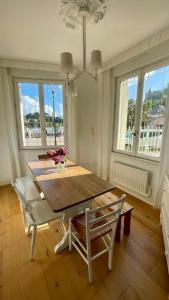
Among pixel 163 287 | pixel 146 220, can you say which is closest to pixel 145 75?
pixel 146 220

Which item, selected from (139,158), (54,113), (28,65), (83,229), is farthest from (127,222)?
(28,65)

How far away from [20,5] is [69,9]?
1.68ft

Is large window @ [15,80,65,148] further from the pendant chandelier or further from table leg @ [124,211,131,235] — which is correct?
table leg @ [124,211,131,235]

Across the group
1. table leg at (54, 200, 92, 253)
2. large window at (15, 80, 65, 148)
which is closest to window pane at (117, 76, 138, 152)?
large window at (15, 80, 65, 148)

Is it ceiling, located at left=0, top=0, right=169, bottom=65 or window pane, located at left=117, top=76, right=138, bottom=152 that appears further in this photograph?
window pane, located at left=117, top=76, right=138, bottom=152

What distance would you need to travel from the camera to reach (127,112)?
9.45ft

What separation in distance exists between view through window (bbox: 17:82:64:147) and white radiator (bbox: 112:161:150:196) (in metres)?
1.55

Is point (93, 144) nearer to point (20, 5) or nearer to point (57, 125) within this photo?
point (57, 125)

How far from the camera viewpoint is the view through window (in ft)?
10.6

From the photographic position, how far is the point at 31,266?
1.47 metres

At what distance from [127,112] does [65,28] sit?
1.68 metres

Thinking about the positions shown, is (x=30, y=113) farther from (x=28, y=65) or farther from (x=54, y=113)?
(x=28, y=65)

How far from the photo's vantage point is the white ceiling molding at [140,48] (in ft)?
6.46

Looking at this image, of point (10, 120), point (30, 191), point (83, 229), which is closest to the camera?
point (83, 229)
